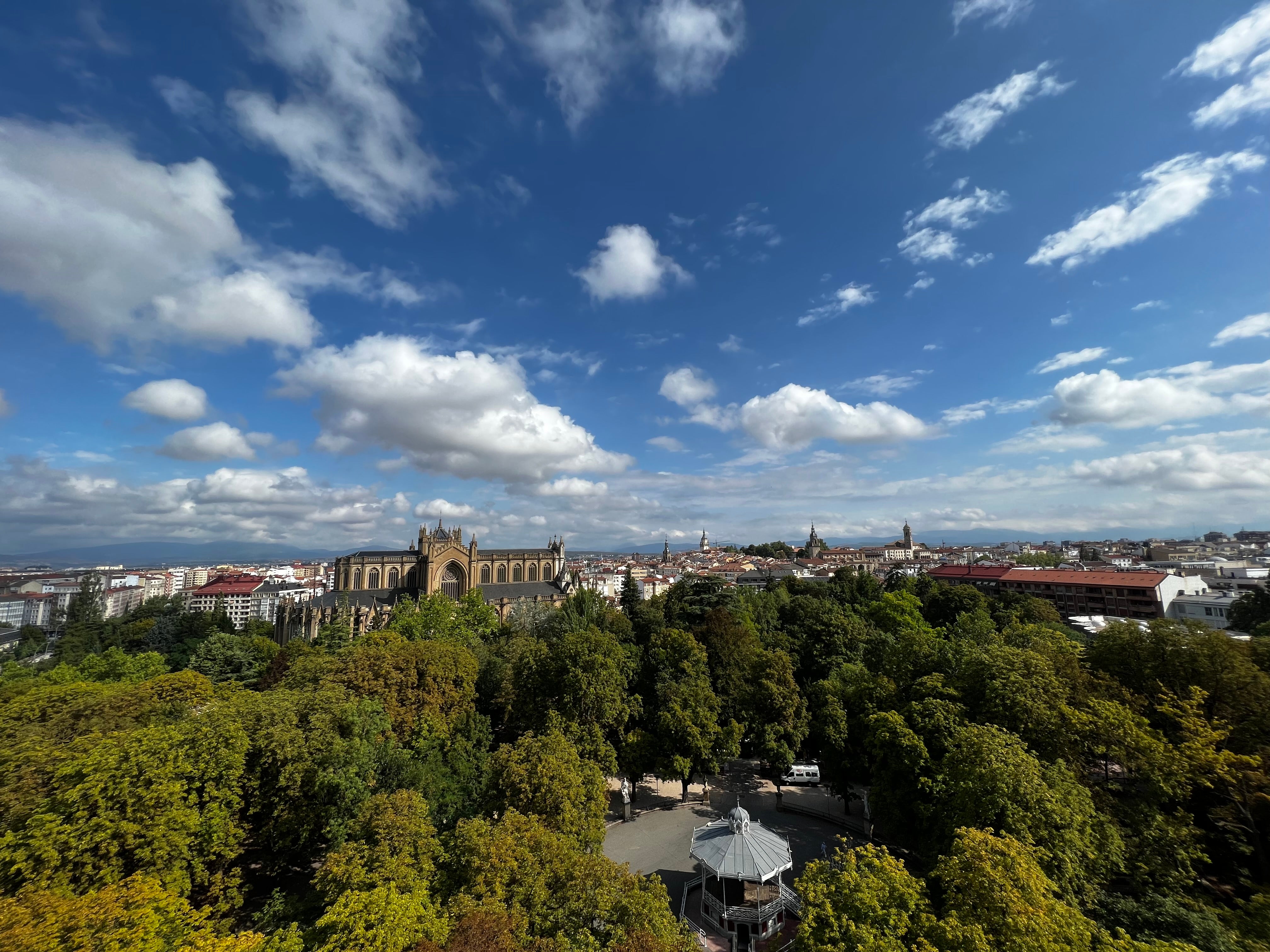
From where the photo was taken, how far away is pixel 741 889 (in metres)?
18.7

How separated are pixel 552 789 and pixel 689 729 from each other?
8910 millimetres

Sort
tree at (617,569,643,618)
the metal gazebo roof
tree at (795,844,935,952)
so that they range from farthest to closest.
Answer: tree at (617,569,643,618) → the metal gazebo roof → tree at (795,844,935,952)

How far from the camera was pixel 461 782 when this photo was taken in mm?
21000

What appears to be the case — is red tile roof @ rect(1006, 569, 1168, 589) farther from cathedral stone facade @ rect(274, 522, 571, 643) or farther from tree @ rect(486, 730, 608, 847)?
tree @ rect(486, 730, 608, 847)

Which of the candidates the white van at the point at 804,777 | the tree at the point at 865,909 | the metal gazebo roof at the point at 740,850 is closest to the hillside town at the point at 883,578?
the white van at the point at 804,777

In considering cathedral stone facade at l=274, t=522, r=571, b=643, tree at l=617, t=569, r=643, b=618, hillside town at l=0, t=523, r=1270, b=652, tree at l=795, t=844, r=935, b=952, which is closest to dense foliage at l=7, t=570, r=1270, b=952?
tree at l=795, t=844, r=935, b=952

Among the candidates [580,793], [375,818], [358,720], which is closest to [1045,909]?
[580,793]

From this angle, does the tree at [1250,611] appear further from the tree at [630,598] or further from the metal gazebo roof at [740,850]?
the metal gazebo roof at [740,850]

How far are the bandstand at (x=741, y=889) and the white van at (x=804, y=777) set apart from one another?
10250 mm

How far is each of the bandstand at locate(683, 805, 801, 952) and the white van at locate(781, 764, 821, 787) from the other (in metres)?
10.3

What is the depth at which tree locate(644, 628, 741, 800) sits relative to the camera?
79.7ft

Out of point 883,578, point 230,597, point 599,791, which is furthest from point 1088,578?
point 230,597

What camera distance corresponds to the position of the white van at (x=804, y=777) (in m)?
29.0

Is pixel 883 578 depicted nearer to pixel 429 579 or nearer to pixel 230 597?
pixel 429 579
